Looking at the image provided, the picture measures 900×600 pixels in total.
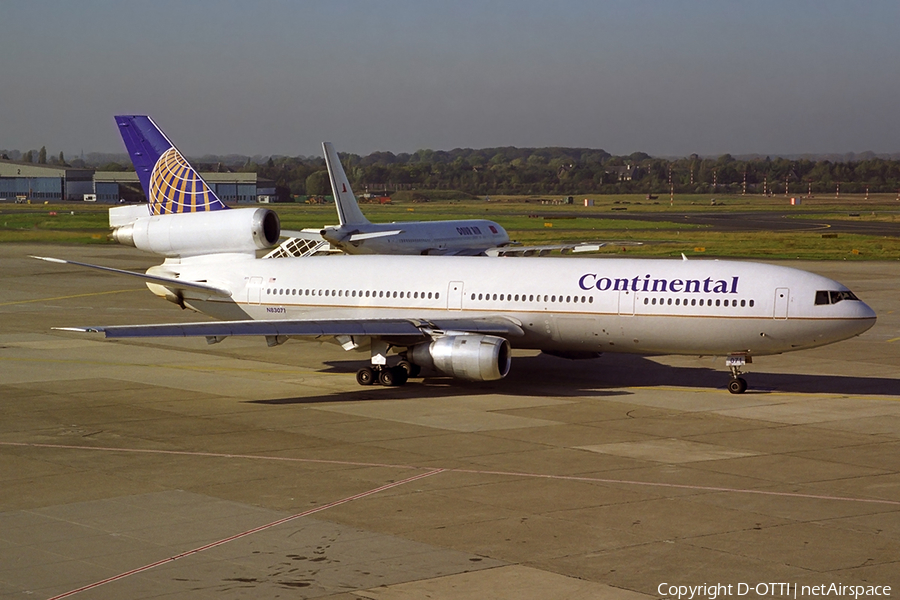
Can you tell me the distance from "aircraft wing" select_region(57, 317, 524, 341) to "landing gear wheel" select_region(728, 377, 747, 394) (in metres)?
7.25

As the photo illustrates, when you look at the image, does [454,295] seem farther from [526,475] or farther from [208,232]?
[526,475]

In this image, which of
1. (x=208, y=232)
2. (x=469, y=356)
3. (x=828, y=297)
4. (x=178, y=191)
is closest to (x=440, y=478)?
(x=469, y=356)

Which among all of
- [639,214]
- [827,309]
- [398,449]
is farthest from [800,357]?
[639,214]

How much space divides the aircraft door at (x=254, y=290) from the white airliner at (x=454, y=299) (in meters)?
0.05

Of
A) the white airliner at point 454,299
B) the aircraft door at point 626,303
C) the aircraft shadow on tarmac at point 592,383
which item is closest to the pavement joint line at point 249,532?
the white airliner at point 454,299

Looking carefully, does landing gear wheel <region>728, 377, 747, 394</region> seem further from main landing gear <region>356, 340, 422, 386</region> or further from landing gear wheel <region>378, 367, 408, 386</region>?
landing gear wheel <region>378, 367, 408, 386</region>

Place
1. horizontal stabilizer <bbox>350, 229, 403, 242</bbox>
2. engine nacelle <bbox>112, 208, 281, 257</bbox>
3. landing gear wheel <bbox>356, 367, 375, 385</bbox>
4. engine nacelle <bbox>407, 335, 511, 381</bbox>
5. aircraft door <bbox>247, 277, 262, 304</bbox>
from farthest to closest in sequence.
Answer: horizontal stabilizer <bbox>350, 229, 403, 242</bbox>
engine nacelle <bbox>112, 208, 281, 257</bbox>
aircraft door <bbox>247, 277, 262, 304</bbox>
landing gear wheel <bbox>356, 367, 375, 385</bbox>
engine nacelle <bbox>407, 335, 511, 381</bbox>

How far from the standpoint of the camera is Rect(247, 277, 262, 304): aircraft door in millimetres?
41625

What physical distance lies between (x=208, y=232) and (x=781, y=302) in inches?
856

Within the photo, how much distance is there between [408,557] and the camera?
758 inches

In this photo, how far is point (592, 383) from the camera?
128 ft

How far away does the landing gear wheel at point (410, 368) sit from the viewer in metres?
37.9

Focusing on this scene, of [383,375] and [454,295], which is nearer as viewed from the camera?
[383,375]

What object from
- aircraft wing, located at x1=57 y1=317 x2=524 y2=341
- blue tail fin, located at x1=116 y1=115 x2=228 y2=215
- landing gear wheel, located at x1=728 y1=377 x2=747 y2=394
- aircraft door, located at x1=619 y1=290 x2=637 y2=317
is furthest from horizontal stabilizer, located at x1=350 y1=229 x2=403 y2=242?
landing gear wheel, located at x1=728 y1=377 x2=747 y2=394
